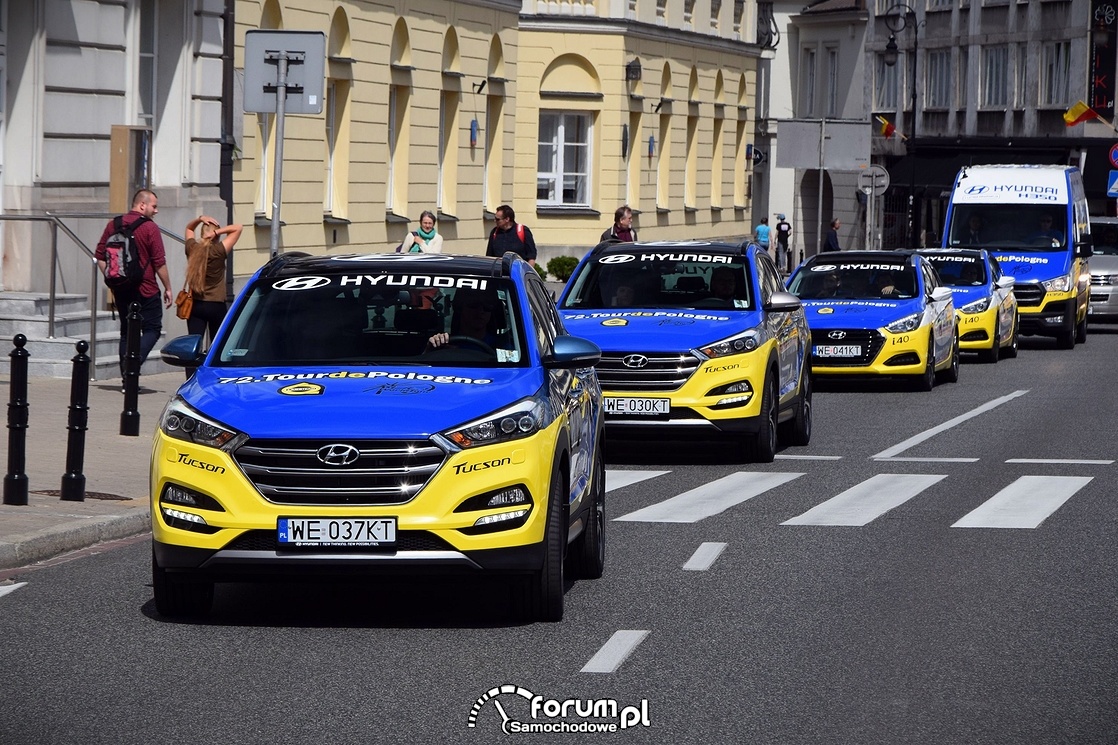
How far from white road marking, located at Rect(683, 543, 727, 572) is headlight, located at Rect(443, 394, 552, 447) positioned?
6.55 feet

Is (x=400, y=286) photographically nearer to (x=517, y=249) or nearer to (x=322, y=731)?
(x=322, y=731)

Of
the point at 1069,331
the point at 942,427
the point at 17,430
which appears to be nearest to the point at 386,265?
the point at 17,430

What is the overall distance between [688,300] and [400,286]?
7034 mm

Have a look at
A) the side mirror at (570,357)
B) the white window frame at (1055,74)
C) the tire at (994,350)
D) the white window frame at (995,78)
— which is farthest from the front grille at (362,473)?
the white window frame at (995,78)

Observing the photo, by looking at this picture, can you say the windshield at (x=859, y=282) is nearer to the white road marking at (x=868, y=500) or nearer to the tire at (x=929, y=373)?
the tire at (x=929, y=373)

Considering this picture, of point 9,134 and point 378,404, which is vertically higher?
point 9,134

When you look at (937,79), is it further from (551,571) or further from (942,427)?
(551,571)

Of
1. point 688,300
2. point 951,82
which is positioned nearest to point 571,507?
point 688,300

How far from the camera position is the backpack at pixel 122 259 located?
728 inches

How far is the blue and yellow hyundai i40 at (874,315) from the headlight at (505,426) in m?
14.6

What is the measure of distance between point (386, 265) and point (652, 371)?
18.8 feet

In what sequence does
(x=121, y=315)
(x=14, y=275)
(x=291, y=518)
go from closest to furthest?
(x=291, y=518) → (x=121, y=315) → (x=14, y=275)

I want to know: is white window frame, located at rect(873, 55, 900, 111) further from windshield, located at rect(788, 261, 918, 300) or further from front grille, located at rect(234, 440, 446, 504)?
front grille, located at rect(234, 440, 446, 504)

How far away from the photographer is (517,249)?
2389cm
